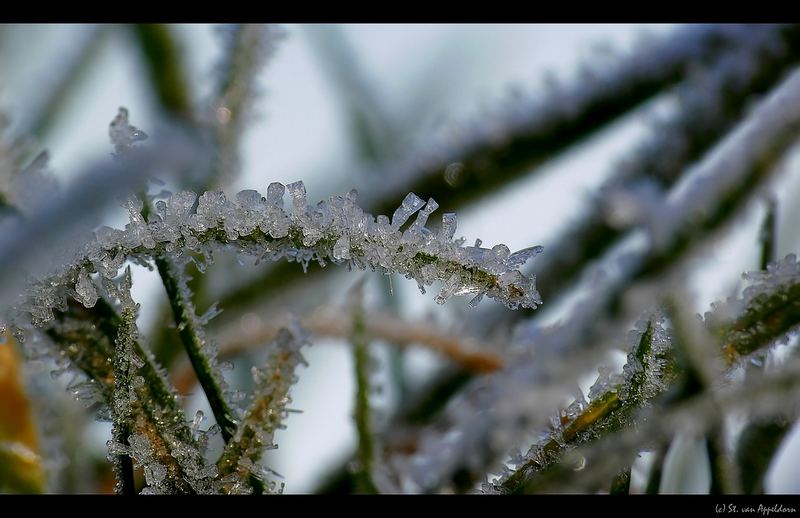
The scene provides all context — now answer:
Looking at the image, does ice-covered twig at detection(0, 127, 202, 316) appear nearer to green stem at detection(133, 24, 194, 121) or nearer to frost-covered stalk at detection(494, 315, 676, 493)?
frost-covered stalk at detection(494, 315, 676, 493)

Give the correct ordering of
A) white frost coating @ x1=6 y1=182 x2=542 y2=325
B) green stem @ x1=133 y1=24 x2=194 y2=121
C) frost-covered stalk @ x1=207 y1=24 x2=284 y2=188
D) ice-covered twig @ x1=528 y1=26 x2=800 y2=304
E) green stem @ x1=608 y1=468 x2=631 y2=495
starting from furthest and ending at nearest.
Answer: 1. green stem @ x1=133 y1=24 x2=194 y2=121
2. frost-covered stalk @ x1=207 y1=24 x2=284 y2=188
3. ice-covered twig @ x1=528 y1=26 x2=800 y2=304
4. green stem @ x1=608 y1=468 x2=631 y2=495
5. white frost coating @ x1=6 y1=182 x2=542 y2=325

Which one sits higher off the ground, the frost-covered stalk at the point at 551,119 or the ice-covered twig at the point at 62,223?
the frost-covered stalk at the point at 551,119

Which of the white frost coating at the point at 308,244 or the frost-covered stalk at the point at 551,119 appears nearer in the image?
the white frost coating at the point at 308,244

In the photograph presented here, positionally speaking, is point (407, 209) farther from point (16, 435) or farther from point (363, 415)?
point (16, 435)

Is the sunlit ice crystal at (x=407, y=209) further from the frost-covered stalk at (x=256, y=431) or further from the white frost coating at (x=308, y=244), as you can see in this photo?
the frost-covered stalk at (x=256, y=431)

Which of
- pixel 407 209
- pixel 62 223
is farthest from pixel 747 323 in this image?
pixel 62 223

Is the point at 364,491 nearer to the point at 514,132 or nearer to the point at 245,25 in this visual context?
the point at 514,132

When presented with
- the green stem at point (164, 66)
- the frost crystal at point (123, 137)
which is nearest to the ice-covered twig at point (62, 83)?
the green stem at point (164, 66)

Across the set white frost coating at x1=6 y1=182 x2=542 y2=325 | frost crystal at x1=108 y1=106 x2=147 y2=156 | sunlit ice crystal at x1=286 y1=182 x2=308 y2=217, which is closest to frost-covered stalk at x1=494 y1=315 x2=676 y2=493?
white frost coating at x1=6 y1=182 x2=542 y2=325

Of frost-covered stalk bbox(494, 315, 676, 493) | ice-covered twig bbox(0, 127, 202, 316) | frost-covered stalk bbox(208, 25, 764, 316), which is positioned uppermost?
frost-covered stalk bbox(208, 25, 764, 316)

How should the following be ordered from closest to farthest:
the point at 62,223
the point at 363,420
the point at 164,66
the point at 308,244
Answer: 1. the point at 308,244
2. the point at 62,223
3. the point at 363,420
4. the point at 164,66

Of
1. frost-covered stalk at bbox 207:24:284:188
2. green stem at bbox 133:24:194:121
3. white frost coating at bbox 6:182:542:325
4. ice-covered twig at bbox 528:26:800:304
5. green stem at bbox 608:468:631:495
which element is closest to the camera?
white frost coating at bbox 6:182:542:325
